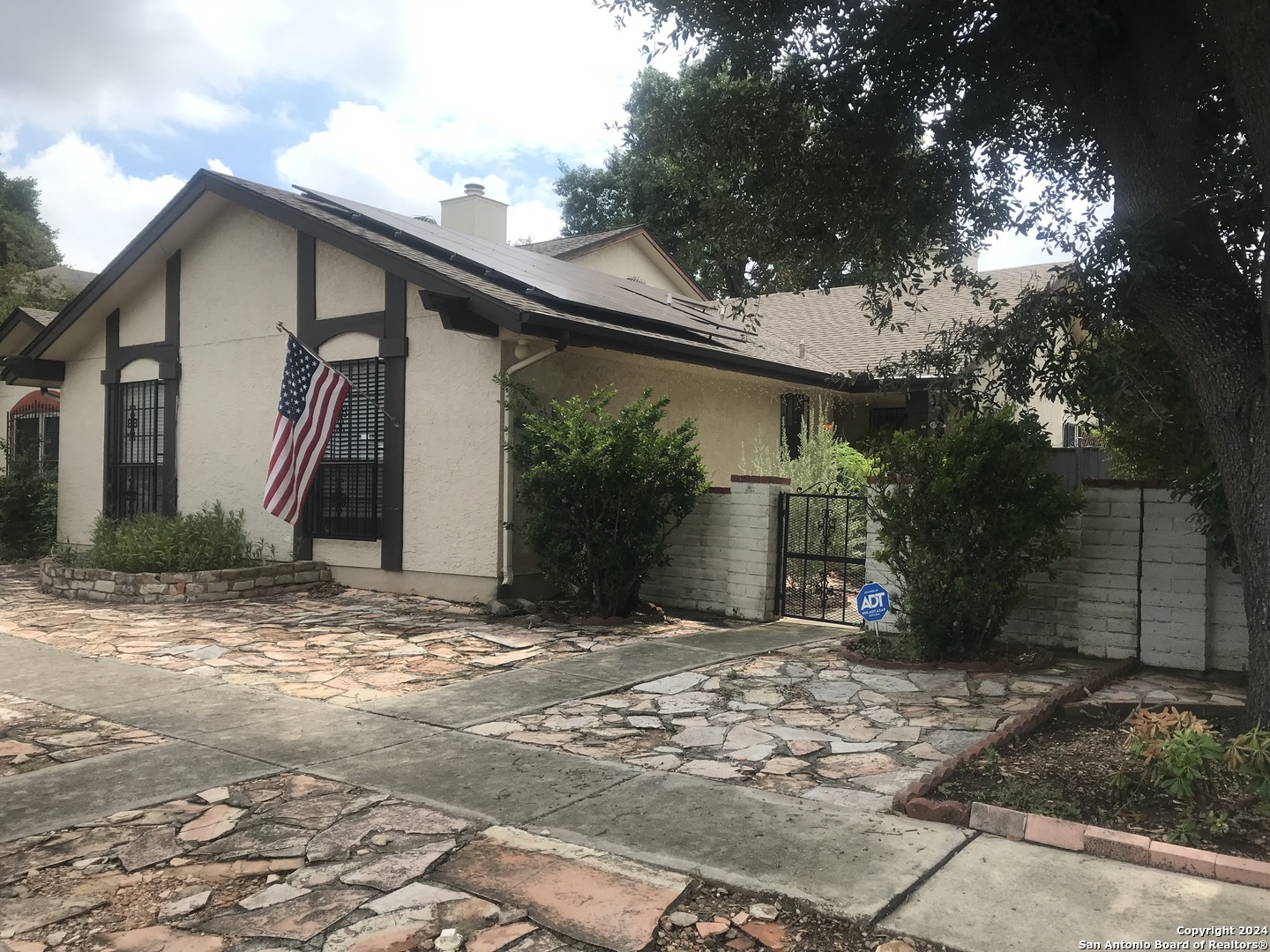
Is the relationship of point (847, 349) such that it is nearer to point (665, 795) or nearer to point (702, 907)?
point (665, 795)

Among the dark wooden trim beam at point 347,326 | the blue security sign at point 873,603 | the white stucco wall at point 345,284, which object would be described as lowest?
the blue security sign at point 873,603

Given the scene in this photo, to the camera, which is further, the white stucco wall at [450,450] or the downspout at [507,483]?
the white stucco wall at [450,450]

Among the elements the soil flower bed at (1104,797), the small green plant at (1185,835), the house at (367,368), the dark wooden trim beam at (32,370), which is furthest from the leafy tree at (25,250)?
the small green plant at (1185,835)

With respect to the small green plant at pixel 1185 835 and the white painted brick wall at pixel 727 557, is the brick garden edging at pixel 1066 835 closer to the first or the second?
the small green plant at pixel 1185 835

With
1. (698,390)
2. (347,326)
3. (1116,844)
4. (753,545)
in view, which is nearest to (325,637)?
(753,545)

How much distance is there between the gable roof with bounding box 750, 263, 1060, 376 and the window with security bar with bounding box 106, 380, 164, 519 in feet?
29.9

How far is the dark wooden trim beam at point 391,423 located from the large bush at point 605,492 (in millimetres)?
2076

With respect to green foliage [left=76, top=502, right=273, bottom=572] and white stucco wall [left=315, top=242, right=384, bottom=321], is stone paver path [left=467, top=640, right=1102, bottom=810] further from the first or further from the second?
green foliage [left=76, top=502, right=273, bottom=572]

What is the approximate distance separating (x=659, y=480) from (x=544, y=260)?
7455 millimetres

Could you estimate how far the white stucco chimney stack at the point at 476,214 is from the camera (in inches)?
780


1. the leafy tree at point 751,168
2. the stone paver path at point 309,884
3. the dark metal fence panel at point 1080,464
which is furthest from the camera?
the dark metal fence panel at point 1080,464

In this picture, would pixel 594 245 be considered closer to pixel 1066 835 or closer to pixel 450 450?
pixel 450 450

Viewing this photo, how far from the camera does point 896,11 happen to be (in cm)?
655

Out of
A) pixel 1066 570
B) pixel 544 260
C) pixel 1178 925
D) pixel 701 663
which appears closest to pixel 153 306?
pixel 544 260
